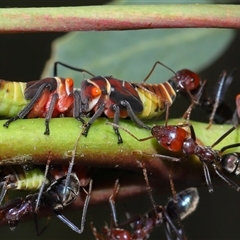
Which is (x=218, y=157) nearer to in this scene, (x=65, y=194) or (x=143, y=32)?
(x=65, y=194)

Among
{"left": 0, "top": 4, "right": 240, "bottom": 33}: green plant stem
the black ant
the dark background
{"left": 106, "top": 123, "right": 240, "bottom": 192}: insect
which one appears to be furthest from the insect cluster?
the dark background

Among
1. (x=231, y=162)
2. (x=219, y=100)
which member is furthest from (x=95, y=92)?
(x=219, y=100)

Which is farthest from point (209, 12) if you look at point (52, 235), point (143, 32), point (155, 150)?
point (52, 235)

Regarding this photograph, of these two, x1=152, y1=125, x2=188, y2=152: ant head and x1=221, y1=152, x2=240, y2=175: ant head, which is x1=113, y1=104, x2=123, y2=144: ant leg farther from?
x1=221, y1=152, x2=240, y2=175: ant head

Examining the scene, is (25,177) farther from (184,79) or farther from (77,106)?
(184,79)

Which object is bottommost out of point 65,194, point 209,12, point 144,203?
point 144,203

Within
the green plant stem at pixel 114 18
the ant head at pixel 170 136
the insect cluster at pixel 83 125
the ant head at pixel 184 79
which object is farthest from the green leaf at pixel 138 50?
the green plant stem at pixel 114 18
